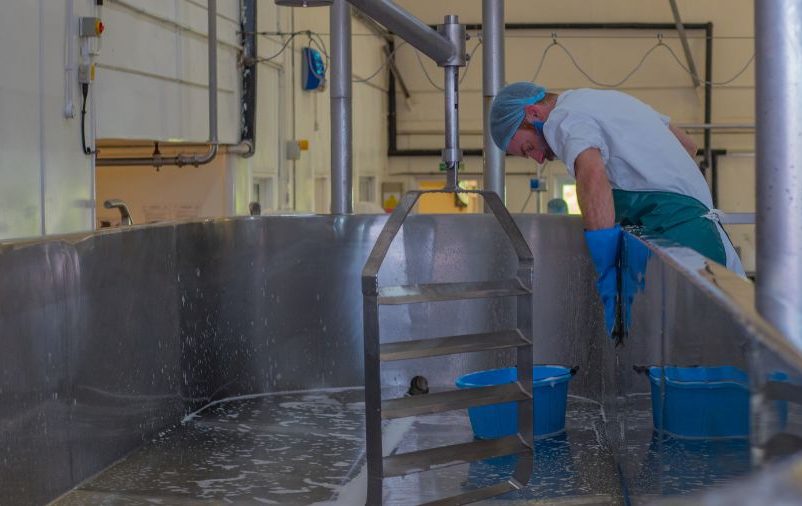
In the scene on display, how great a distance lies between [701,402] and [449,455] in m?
1.12

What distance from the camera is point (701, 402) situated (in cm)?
115

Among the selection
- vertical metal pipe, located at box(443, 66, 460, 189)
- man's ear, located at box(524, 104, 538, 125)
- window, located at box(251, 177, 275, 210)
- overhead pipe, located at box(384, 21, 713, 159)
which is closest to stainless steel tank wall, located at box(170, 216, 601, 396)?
vertical metal pipe, located at box(443, 66, 460, 189)

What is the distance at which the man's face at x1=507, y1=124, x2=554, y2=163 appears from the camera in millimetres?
2484

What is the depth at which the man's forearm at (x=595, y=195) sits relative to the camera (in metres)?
2.17

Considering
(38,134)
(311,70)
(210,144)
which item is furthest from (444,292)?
(311,70)

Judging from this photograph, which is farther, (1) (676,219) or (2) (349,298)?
(2) (349,298)

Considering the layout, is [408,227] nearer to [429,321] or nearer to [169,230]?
[429,321]

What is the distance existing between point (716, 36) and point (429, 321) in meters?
8.09

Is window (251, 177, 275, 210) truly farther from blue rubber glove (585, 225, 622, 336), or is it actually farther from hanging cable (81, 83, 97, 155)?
blue rubber glove (585, 225, 622, 336)

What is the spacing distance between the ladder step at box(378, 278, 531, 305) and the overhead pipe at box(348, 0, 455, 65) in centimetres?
62

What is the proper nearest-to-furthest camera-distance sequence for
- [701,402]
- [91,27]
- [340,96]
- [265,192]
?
[701,402]
[340,96]
[91,27]
[265,192]

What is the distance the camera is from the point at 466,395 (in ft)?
7.60

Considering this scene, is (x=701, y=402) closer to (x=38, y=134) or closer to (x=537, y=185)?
(x=38, y=134)

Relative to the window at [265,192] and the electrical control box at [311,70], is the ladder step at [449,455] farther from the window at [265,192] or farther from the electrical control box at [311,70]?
the electrical control box at [311,70]
